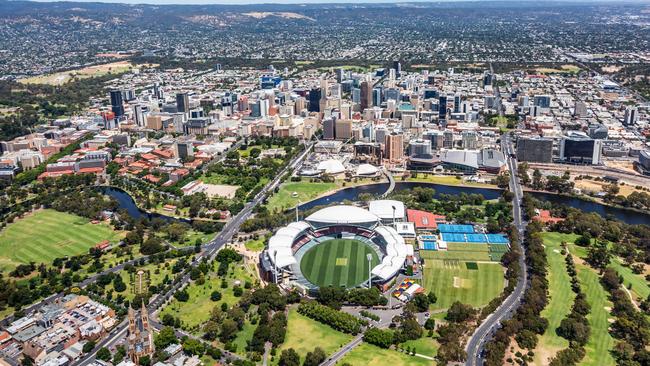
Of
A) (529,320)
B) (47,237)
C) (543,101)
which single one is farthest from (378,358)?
(543,101)

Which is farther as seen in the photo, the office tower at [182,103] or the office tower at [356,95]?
the office tower at [356,95]

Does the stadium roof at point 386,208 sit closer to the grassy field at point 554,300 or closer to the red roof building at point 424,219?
the red roof building at point 424,219

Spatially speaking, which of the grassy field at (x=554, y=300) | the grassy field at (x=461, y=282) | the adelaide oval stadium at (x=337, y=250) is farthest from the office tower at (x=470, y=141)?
the grassy field at (x=461, y=282)

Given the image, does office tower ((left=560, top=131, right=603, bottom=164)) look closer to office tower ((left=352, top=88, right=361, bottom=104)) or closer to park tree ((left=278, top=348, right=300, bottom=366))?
office tower ((left=352, top=88, right=361, bottom=104))

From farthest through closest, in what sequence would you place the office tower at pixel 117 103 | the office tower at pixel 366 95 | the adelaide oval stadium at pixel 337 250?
the office tower at pixel 366 95
the office tower at pixel 117 103
the adelaide oval stadium at pixel 337 250

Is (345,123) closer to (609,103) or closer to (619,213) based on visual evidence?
(619,213)

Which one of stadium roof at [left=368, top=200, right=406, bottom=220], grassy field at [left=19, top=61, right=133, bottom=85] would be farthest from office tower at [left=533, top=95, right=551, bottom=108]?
grassy field at [left=19, top=61, right=133, bottom=85]
